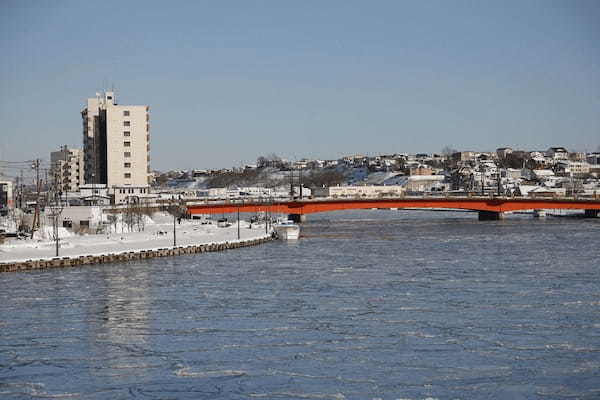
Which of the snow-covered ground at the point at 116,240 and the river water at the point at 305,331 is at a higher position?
the snow-covered ground at the point at 116,240

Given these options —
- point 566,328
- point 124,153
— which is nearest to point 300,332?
point 566,328

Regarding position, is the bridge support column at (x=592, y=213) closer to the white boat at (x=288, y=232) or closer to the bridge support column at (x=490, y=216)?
the bridge support column at (x=490, y=216)

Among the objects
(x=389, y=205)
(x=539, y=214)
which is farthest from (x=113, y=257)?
(x=539, y=214)

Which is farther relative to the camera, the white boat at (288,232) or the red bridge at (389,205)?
the red bridge at (389,205)

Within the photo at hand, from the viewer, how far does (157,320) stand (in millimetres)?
28109

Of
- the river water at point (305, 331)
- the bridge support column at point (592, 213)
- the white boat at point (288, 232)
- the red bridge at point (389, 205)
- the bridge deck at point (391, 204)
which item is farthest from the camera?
the bridge support column at point (592, 213)

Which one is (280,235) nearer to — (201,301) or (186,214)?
(186,214)

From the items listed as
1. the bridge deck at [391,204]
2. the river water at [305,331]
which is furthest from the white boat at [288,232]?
the river water at [305,331]

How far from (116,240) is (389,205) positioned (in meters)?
40.9

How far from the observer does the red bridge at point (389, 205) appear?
3649 inches

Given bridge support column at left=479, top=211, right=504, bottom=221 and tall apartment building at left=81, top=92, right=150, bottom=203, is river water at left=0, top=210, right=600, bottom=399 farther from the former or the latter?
tall apartment building at left=81, top=92, right=150, bottom=203

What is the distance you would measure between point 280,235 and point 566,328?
44436 mm

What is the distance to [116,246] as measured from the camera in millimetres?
54344

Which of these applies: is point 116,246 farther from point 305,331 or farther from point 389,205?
point 389,205
